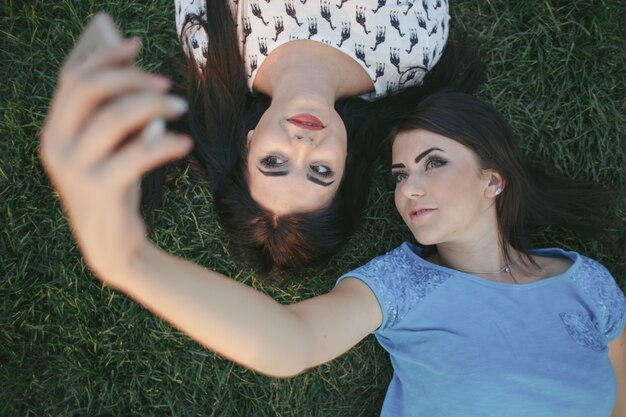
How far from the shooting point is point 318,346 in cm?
202

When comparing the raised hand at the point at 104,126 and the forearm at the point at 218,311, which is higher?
the raised hand at the point at 104,126

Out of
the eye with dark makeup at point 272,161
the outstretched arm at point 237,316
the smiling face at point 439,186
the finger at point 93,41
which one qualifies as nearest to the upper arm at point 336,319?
the outstretched arm at point 237,316

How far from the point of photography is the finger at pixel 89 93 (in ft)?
3.06

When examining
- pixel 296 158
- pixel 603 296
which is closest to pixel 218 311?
pixel 296 158

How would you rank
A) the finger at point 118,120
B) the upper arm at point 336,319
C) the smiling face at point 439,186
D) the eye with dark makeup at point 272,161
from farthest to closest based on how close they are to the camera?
the smiling face at point 439,186 → the eye with dark makeup at point 272,161 → the upper arm at point 336,319 → the finger at point 118,120

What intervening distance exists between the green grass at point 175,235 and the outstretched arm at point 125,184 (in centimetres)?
166

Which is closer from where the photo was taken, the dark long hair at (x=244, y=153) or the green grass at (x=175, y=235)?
the dark long hair at (x=244, y=153)

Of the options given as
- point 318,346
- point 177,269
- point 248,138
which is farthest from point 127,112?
point 248,138

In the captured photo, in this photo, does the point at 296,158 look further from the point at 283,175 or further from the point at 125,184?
the point at 125,184

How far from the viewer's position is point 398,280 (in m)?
2.73

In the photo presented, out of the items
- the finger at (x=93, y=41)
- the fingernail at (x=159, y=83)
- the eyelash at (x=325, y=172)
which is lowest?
the eyelash at (x=325, y=172)

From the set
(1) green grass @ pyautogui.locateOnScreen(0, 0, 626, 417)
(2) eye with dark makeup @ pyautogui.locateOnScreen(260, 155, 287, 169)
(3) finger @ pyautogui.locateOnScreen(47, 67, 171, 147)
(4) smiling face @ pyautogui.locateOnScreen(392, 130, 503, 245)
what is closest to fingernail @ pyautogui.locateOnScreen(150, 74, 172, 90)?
(3) finger @ pyautogui.locateOnScreen(47, 67, 171, 147)

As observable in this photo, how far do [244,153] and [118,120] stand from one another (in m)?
1.80

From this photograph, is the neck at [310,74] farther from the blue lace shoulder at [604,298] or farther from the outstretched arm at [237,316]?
the blue lace shoulder at [604,298]
